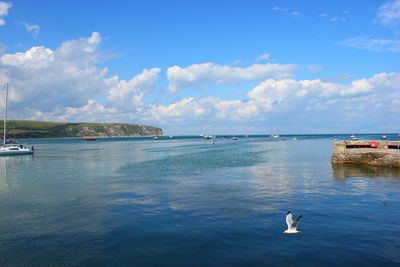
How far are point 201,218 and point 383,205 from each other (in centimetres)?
1722

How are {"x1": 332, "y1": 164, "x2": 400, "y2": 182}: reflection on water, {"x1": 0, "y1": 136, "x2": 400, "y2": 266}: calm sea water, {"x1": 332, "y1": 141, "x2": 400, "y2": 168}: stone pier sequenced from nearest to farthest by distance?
{"x1": 0, "y1": 136, "x2": 400, "y2": 266}: calm sea water → {"x1": 332, "y1": 164, "x2": 400, "y2": 182}: reflection on water → {"x1": 332, "y1": 141, "x2": 400, "y2": 168}: stone pier

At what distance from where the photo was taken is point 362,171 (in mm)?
58906

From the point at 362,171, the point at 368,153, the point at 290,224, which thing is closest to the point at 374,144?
the point at 368,153

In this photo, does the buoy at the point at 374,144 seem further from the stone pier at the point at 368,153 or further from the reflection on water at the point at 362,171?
the reflection on water at the point at 362,171

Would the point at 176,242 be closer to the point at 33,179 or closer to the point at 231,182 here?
the point at 231,182

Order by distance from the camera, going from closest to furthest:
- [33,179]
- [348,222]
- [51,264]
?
[51,264], [348,222], [33,179]

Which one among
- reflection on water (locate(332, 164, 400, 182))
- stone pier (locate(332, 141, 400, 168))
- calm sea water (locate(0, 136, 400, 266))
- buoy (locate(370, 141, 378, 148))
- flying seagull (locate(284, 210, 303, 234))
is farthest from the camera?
buoy (locate(370, 141, 378, 148))

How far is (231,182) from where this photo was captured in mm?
49656

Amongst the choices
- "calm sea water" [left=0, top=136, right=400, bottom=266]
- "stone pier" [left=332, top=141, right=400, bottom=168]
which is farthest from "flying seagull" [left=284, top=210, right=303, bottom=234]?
"stone pier" [left=332, top=141, right=400, bottom=168]

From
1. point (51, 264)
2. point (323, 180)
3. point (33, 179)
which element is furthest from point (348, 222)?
point (33, 179)

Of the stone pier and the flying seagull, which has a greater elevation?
the stone pier

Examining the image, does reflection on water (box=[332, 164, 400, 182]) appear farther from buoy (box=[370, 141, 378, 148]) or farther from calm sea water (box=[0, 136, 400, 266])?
calm sea water (box=[0, 136, 400, 266])

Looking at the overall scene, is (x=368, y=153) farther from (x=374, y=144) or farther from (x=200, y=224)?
(x=200, y=224)

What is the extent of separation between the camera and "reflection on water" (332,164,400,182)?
178 feet
